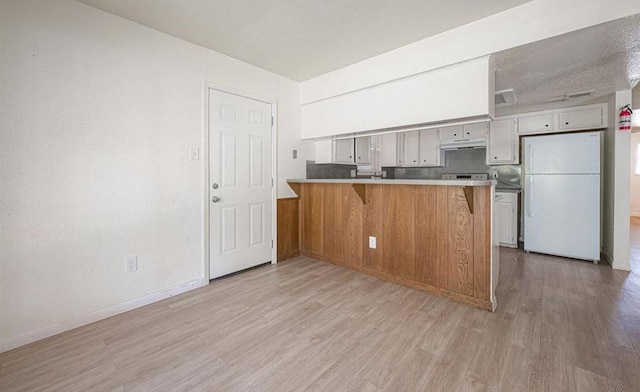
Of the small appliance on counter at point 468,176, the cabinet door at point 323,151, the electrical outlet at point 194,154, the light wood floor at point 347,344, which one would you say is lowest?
the light wood floor at point 347,344

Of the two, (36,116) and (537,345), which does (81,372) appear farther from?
(537,345)

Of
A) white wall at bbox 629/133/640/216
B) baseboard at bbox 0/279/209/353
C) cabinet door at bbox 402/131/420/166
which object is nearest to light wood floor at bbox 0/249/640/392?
baseboard at bbox 0/279/209/353

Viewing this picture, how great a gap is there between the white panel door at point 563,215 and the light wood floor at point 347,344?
107 cm

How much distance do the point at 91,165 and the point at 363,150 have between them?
3.50 meters

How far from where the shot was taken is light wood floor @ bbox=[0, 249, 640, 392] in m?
1.46

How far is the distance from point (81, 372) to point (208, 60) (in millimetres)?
2729

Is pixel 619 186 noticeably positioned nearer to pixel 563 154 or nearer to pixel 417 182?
pixel 563 154

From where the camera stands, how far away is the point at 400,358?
1644 millimetres

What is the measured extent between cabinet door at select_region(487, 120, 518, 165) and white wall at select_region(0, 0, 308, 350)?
4.45 m

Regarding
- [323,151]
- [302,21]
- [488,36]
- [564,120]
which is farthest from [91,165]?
[564,120]

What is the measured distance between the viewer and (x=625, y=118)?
124 inches

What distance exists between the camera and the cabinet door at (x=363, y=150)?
171 inches

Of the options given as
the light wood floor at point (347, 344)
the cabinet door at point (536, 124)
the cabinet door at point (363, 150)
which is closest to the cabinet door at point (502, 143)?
the cabinet door at point (536, 124)

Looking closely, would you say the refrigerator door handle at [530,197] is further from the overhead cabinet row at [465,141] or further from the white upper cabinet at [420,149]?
the white upper cabinet at [420,149]
